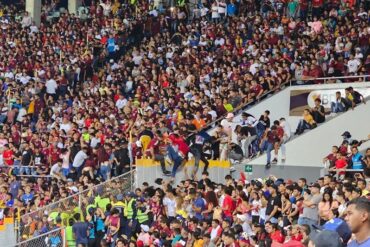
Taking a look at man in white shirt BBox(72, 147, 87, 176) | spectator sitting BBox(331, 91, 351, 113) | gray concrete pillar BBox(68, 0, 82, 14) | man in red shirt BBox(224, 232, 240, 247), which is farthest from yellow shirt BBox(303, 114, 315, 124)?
gray concrete pillar BBox(68, 0, 82, 14)

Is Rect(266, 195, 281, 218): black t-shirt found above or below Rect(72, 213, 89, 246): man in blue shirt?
above

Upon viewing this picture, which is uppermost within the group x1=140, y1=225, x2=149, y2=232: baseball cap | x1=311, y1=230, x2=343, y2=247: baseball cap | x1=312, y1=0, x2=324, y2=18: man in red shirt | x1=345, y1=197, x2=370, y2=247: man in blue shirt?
x1=312, y1=0, x2=324, y2=18: man in red shirt

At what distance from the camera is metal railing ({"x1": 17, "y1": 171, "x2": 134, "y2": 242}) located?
66.6 feet

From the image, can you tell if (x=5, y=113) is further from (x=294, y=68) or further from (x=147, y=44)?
(x=294, y=68)

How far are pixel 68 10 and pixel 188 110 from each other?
48.5 feet

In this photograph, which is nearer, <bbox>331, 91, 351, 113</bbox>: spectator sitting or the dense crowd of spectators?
the dense crowd of spectators

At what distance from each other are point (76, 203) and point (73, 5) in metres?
18.5

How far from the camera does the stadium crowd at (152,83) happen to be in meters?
22.2

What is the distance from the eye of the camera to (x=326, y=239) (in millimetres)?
5949

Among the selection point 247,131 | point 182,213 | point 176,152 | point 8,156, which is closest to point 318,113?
point 247,131

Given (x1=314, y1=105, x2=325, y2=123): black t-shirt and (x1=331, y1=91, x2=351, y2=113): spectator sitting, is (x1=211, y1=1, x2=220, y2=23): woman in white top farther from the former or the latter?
(x1=314, y1=105, x2=325, y2=123): black t-shirt

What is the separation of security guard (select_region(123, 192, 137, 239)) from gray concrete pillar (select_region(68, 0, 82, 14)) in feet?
64.3

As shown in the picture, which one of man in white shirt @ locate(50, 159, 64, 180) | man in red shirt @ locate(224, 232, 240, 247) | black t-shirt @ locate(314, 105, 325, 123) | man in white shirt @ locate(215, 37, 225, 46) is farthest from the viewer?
man in white shirt @ locate(215, 37, 225, 46)

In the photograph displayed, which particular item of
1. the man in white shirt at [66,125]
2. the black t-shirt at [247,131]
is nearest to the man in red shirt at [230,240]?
the black t-shirt at [247,131]
